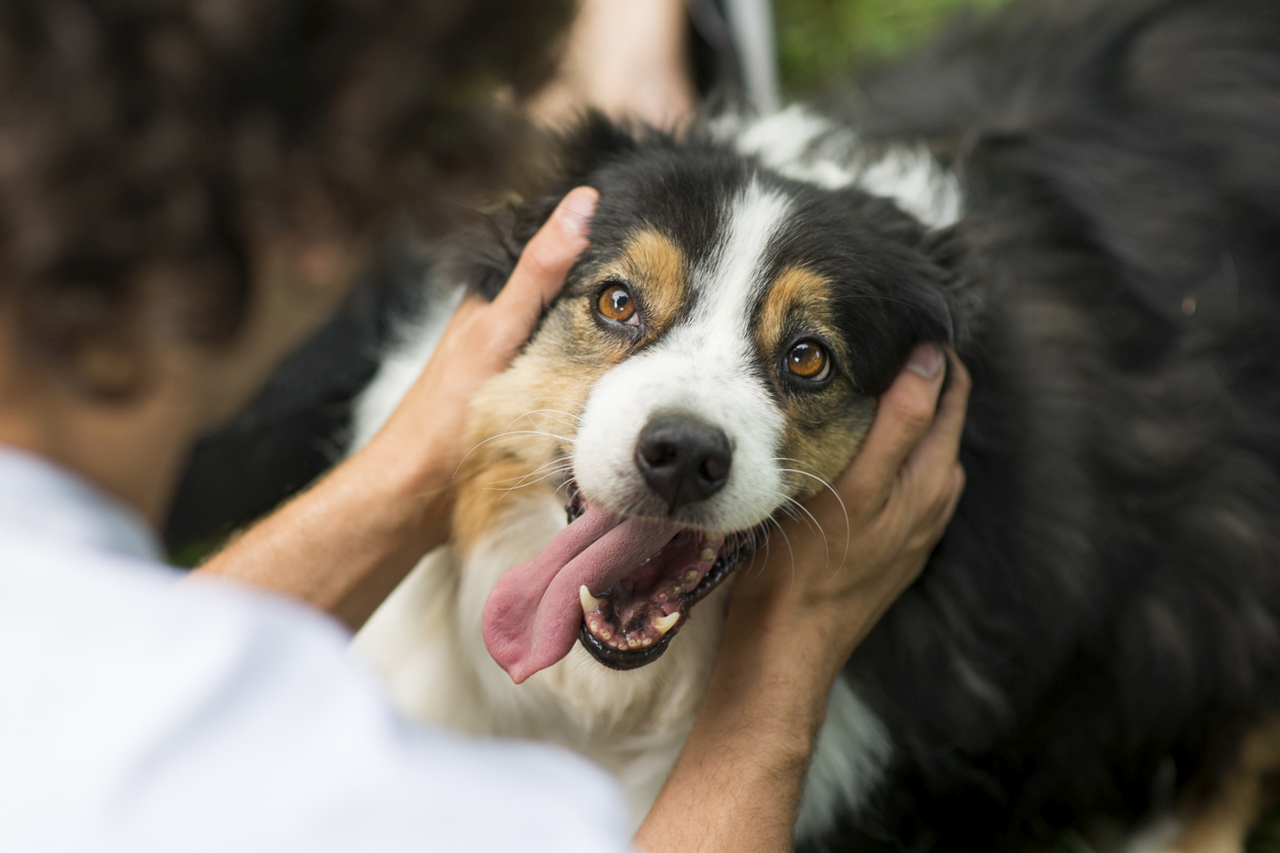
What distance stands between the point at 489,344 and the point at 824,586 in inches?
32.7

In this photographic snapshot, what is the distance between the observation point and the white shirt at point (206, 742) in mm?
934

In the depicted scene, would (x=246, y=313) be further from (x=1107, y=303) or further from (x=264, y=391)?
(x=1107, y=303)

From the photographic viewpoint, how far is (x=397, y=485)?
210cm

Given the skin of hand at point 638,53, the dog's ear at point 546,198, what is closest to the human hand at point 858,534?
the dog's ear at point 546,198

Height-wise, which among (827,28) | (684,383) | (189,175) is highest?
(827,28)

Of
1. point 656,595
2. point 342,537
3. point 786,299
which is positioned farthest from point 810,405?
point 342,537

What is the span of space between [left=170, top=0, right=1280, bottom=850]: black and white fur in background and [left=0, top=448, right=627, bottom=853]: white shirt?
0.87 m

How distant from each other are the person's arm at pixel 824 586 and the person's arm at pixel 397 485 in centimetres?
67

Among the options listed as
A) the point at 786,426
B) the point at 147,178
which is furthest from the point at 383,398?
the point at 147,178

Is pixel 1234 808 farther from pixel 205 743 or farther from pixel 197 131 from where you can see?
pixel 197 131

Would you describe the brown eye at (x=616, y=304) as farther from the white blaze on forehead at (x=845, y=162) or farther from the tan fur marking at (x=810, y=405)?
the white blaze on forehead at (x=845, y=162)

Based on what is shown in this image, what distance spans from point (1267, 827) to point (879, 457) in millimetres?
2101

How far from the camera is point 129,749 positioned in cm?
94

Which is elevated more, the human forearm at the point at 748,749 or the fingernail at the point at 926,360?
the fingernail at the point at 926,360
